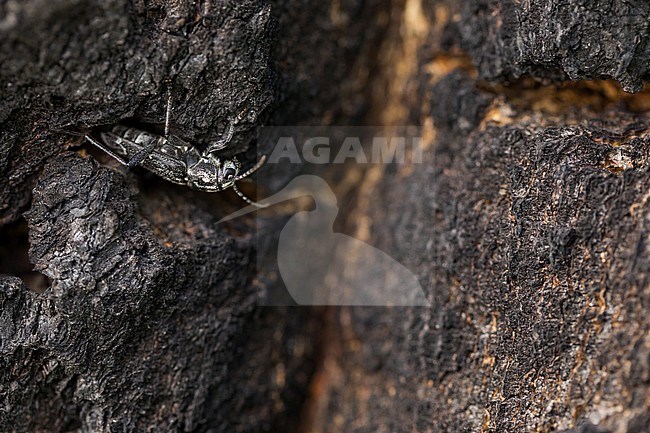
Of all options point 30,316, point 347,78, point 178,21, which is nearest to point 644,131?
point 347,78

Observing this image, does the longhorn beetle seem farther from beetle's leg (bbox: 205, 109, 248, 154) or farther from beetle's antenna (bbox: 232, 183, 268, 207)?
beetle's antenna (bbox: 232, 183, 268, 207)

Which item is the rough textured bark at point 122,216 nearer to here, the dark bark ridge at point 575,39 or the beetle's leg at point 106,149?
the beetle's leg at point 106,149

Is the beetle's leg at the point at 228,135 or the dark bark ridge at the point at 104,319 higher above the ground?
the beetle's leg at the point at 228,135

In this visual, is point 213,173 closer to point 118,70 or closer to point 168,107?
point 168,107

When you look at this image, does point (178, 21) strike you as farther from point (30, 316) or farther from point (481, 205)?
point (481, 205)
